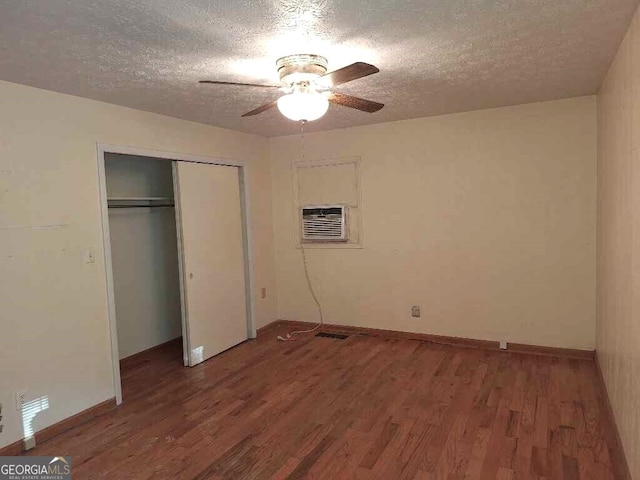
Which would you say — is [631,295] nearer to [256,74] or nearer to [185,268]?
[256,74]

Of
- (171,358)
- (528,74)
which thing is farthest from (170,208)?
(528,74)

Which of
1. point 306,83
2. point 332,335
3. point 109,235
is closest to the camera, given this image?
point 306,83

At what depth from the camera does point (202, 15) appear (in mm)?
1871

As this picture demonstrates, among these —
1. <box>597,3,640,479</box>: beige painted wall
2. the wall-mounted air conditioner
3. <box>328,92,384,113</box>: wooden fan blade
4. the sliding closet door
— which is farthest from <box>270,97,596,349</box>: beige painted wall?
<box>328,92,384,113</box>: wooden fan blade

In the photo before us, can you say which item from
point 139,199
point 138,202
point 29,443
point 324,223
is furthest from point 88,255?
point 324,223

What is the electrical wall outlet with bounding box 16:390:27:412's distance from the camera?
8.93 ft

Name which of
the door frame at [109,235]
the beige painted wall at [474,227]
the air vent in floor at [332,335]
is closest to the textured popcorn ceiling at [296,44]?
the door frame at [109,235]

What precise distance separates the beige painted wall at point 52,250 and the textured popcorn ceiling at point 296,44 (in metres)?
0.20

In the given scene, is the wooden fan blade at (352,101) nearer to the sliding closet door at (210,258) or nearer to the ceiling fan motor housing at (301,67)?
the ceiling fan motor housing at (301,67)

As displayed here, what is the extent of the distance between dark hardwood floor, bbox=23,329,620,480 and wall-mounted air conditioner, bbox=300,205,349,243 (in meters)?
1.36

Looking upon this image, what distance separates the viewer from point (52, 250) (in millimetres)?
2938

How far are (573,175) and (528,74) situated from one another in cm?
129

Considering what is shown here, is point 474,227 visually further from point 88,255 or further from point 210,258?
point 88,255

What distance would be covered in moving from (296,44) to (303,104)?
0.29m
